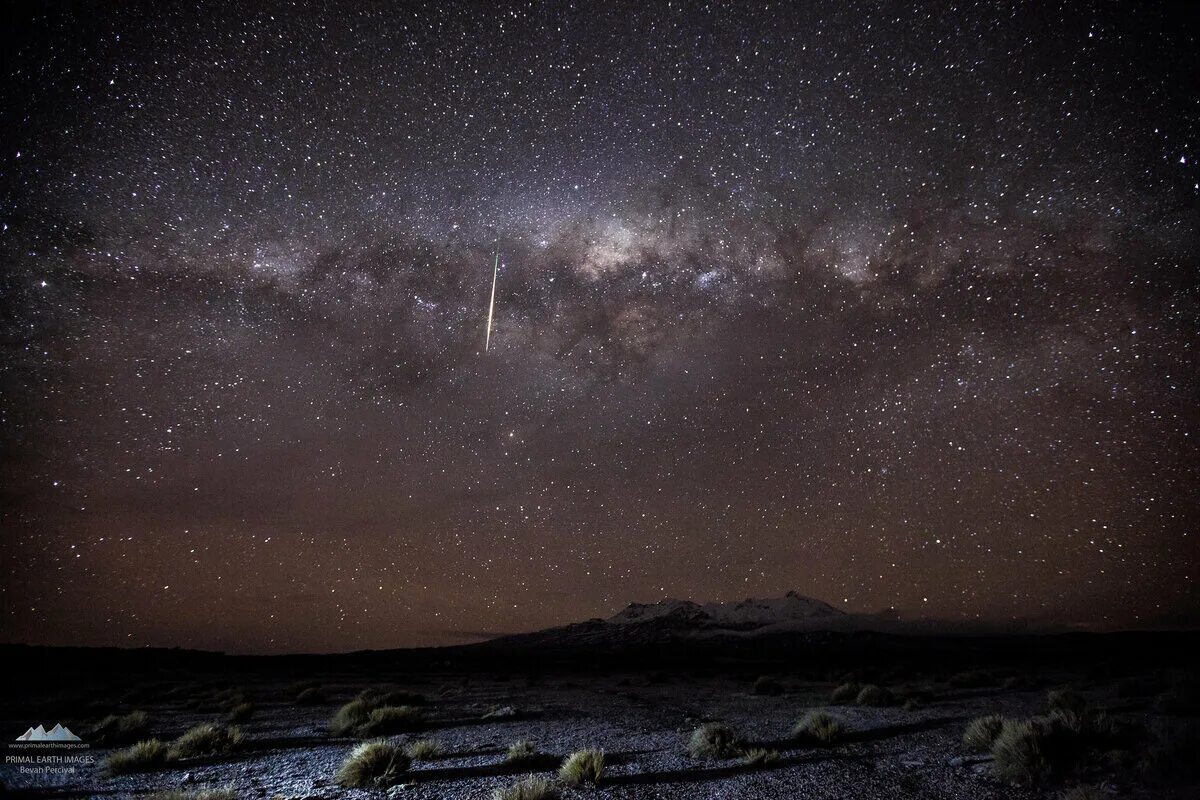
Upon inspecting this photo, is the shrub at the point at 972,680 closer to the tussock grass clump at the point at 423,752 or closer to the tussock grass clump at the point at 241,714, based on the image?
the tussock grass clump at the point at 423,752

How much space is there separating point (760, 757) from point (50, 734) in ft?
57.8

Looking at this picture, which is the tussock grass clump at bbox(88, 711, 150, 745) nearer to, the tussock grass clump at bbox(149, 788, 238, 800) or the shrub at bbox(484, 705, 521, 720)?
the tussock grass clump at bbox(149, 788, 238, 800)

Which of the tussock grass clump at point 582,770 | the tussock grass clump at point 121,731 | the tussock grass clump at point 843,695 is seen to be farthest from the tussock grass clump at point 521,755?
the tussock grass clump at point 843,695

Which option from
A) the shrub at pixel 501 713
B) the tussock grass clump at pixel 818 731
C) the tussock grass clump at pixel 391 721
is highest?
the tussock grass clump at pixel 818 731

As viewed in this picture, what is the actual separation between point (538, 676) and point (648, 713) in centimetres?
2059

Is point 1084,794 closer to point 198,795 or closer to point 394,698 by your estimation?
point 198,795

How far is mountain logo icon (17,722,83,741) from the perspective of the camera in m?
12.8

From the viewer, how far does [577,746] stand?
11375 mm

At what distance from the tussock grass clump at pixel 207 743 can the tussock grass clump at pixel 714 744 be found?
9826 mm

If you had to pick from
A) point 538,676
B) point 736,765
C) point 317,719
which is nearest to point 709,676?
point 538,676

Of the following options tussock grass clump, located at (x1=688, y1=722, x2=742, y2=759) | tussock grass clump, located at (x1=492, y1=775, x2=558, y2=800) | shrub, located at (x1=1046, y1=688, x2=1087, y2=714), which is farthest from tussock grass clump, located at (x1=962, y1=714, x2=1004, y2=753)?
tussock grass clump, located at (x1=492, y1=775, x2=558, y2=800)

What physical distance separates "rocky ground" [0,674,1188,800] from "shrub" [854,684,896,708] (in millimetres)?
770

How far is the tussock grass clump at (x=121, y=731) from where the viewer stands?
41.2 feet

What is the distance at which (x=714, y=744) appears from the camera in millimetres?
10211
